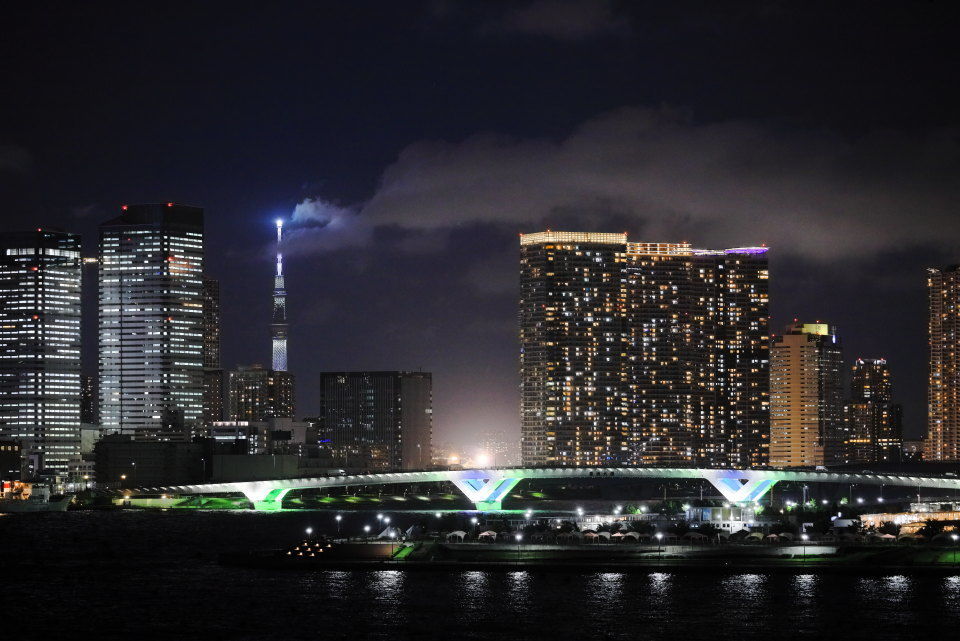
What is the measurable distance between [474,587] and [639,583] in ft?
47.6

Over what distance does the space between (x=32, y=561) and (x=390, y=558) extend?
161 ft

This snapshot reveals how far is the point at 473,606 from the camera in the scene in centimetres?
11956

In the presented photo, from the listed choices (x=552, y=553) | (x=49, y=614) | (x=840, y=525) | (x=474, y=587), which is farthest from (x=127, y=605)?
(x=840, y=525)

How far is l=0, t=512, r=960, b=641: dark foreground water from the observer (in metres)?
109

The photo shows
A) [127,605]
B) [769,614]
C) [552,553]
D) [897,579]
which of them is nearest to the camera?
[769,614]

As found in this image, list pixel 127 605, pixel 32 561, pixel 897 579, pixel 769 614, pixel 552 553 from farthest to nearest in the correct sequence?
pixel 32 561, pixel 552 553, pixel 897 579, pixel 127 605, pixel 769 614

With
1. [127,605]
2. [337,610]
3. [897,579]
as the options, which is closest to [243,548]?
[127,605]

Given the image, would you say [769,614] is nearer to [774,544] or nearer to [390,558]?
[774,544]

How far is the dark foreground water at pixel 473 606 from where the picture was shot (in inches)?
4291

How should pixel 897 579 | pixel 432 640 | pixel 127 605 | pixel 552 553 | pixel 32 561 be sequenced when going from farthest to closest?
pixel 32 561, pixel 552 553, pixel 897 579, pixel 127 605, pixel 432 640

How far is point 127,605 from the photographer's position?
128m

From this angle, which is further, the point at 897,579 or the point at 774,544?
the point at 774,544

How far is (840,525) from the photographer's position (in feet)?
595

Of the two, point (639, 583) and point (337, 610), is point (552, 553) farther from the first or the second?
point (337, 610)
